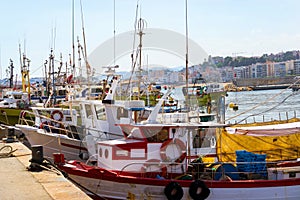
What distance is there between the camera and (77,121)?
19.2 m

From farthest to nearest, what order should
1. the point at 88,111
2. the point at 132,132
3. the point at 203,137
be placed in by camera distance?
the point at 88,111 < the point at 203,137 < the point at 132,132

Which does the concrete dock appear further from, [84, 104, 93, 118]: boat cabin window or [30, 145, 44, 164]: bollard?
[84, 104, 93, 118]: boat cabin window

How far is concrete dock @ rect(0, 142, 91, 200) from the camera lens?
930cm

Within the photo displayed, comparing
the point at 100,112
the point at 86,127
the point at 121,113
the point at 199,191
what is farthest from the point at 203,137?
the point at 86,127

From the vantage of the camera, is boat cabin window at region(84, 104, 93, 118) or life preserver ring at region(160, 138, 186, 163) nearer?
life preserver ring at region(160, 138, 186, 163)

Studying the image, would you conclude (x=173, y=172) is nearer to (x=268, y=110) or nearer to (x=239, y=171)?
(x=239, y=171)

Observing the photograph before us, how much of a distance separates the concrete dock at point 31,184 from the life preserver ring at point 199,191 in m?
3.44

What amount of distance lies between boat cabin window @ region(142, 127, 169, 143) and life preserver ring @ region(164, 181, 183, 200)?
4.98 feet

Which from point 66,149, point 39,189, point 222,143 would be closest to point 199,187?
point 222,143

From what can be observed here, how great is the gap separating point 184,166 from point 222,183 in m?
1.29

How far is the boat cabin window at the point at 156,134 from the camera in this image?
43.5 feet

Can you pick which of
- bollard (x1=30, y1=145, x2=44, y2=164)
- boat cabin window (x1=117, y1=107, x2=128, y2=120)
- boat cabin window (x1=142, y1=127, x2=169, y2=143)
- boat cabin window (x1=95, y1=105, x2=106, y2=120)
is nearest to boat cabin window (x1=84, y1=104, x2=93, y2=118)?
boat cabin window (x1=95, y1=105, x2=106, y2=120)

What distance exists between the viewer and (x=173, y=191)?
12.2 m

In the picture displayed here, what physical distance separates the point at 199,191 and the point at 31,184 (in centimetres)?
441
